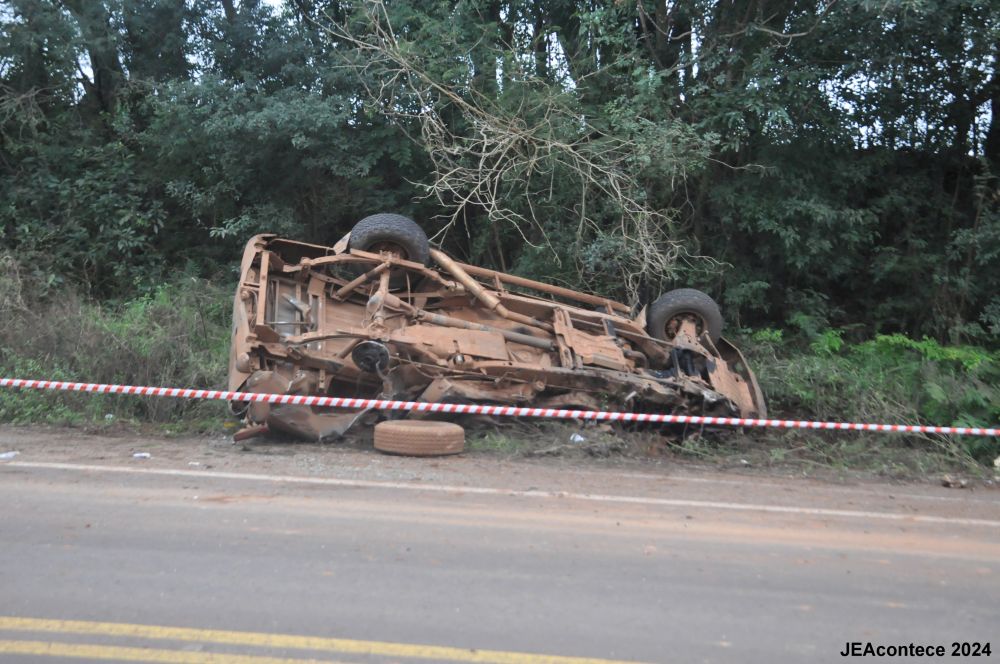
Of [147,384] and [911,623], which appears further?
[147,384]

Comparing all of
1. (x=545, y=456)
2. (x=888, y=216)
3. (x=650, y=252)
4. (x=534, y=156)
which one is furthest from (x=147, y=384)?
(x=888, y=216)

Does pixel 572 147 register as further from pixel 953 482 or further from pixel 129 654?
pixel 129 654

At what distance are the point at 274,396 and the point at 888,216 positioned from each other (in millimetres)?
10285

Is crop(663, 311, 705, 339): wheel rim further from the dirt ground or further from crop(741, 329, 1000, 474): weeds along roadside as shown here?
the dirt ground

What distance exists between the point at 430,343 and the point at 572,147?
487cm

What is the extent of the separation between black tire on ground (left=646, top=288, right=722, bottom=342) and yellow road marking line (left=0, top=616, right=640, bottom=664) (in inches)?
287

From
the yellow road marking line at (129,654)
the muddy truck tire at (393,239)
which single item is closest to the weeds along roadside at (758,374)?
the muddy truck tire at (393,239)

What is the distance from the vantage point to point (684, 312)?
1059 cm

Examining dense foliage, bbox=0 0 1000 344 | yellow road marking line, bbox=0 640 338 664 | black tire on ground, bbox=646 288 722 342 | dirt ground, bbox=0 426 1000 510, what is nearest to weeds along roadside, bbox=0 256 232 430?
dirt ground, bbox=0 426 1000 510

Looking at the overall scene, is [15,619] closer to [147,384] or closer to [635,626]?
[635,626]

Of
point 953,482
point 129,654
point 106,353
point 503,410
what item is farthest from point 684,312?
point 129,654

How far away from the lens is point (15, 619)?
3904mm

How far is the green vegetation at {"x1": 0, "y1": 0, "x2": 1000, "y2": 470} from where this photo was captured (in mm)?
11328

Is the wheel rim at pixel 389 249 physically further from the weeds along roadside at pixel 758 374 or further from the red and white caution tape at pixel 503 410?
the weeds along roadside at pixel 758 374
